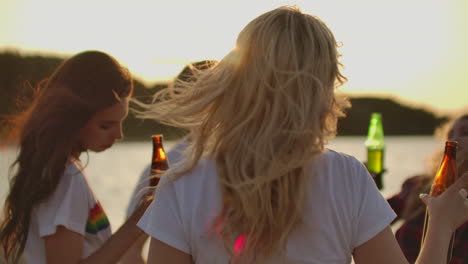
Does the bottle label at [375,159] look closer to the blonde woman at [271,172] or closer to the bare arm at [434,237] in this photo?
the bare arm at [434,237]

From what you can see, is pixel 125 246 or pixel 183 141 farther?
pixel 183 141

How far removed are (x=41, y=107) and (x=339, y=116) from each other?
153 cm

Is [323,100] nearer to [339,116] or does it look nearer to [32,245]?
[339,116]

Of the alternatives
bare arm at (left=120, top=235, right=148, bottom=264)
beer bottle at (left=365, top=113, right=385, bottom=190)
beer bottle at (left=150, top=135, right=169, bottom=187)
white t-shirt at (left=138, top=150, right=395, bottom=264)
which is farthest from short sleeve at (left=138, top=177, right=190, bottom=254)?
bare arm at (left=120, top=235, right=148, bottom=264)

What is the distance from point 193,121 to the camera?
2.01m

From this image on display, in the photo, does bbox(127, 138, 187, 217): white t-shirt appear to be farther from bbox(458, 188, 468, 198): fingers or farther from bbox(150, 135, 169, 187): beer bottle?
bbox(458, 188, 468, 198): fingers

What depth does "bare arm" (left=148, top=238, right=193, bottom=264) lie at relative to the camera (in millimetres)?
1906

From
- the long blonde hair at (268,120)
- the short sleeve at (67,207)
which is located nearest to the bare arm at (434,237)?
the long blonde hair at (268,120)

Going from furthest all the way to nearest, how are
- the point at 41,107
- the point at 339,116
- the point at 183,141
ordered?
the point at 183,141, the point at 41,107, the point at 339,116

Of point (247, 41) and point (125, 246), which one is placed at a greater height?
point (247, 41)

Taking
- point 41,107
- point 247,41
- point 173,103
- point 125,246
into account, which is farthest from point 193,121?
point 41,107

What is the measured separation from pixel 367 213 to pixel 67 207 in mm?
1371

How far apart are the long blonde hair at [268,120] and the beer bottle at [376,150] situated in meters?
1.33

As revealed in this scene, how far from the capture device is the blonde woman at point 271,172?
1825mm
